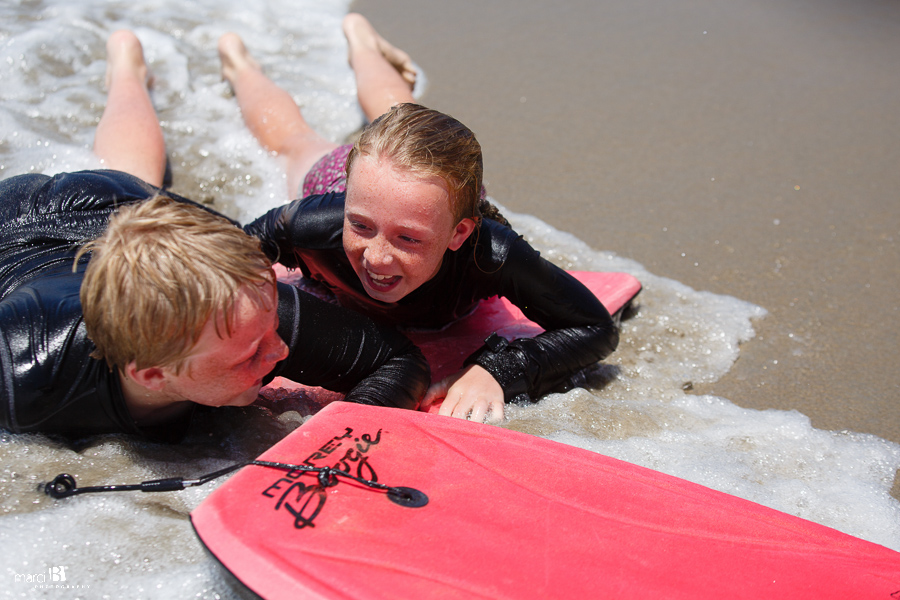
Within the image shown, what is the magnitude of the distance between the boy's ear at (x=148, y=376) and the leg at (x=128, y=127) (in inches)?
67.3

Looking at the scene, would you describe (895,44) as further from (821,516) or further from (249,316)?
(249,316)

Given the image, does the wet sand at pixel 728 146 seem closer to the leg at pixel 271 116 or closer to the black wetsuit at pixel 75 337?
the leg at pixel 271 116

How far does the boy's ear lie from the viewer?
4.59 feet

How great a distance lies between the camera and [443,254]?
2021 millimetres

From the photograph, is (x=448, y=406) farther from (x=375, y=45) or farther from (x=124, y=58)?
(x=124, y=58)

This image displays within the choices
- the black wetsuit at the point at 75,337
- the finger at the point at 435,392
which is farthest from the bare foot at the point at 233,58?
the finger at the point at 435,392

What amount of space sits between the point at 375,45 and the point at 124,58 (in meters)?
1.29

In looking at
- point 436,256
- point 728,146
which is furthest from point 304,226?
point 728,146

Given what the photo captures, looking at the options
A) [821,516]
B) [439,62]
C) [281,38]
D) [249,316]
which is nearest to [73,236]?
[249,316]

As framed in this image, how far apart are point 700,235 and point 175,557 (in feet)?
8.11

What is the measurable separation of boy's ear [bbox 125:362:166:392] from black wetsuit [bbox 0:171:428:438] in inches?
5.8

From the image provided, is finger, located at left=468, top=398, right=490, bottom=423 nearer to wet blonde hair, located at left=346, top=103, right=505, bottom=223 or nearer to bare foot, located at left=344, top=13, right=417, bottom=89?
wet blonde hair, located at left=346, top=103, right=505, bottom=223

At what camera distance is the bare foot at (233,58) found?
3.91m

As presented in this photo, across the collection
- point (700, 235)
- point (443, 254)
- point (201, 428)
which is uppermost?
point (443, 254)
